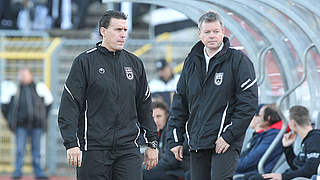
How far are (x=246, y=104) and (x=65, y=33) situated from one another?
42.7 feet

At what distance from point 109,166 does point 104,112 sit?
0.40 m

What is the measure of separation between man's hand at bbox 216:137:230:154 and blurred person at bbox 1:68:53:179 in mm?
8456

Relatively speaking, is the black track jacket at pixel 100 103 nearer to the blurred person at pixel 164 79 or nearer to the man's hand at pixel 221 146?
the man's hand at pixel 221 146

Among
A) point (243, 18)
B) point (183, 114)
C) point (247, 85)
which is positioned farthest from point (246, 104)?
point (243, 18)

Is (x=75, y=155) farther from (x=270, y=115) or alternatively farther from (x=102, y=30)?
(x=270, y=115)

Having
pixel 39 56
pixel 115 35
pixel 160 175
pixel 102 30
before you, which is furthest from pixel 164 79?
pixel 115 35

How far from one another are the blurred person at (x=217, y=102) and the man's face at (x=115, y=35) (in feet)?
1.98

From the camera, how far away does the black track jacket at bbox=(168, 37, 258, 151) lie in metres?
5.98

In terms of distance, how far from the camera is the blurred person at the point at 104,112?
5.88 metres

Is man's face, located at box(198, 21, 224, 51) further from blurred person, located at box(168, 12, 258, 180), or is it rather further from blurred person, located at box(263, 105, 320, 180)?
blurred person, located at box(263, 105, 320, 180)

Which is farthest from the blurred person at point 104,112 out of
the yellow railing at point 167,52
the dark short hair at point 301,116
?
the yellow railing at point 167,52

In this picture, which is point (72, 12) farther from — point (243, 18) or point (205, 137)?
point (205, 137)

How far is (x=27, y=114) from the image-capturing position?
46.1 feet

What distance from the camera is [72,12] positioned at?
19422mm
